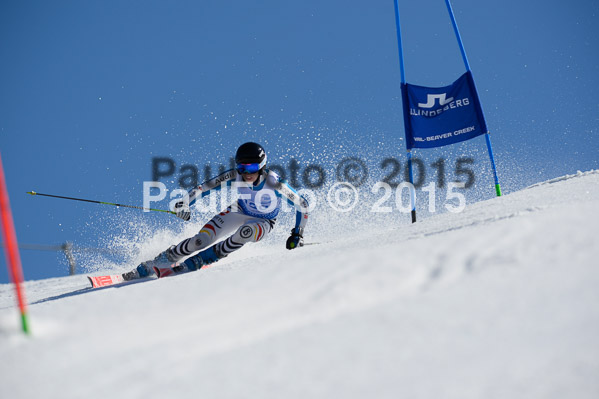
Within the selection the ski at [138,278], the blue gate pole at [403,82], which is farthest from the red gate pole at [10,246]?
the blue gate pole at [403,82]

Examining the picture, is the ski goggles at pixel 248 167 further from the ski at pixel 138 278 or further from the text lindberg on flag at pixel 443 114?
the text lindberg on flag at pixel 443 114

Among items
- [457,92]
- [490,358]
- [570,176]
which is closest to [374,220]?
[457,92]

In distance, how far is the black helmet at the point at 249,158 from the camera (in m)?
4.95

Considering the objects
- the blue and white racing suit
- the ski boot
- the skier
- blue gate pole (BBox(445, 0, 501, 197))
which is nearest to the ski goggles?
the skier

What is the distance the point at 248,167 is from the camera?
4.97 meters

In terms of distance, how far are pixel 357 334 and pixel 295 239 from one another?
360 cm

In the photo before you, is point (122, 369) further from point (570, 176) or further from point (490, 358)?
point (570, 176)

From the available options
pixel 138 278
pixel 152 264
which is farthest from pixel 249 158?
pixel 138 278

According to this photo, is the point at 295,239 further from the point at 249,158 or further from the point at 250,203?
the point at 249,158

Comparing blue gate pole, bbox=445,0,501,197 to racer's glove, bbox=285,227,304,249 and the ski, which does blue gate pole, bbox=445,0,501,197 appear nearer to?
racer's glove, bbox=285,227,304,249

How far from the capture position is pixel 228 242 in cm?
475

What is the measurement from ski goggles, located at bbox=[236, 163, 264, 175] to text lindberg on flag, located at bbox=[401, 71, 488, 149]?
356 cm

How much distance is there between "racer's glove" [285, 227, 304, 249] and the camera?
198 inches

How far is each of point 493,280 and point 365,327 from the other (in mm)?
564
